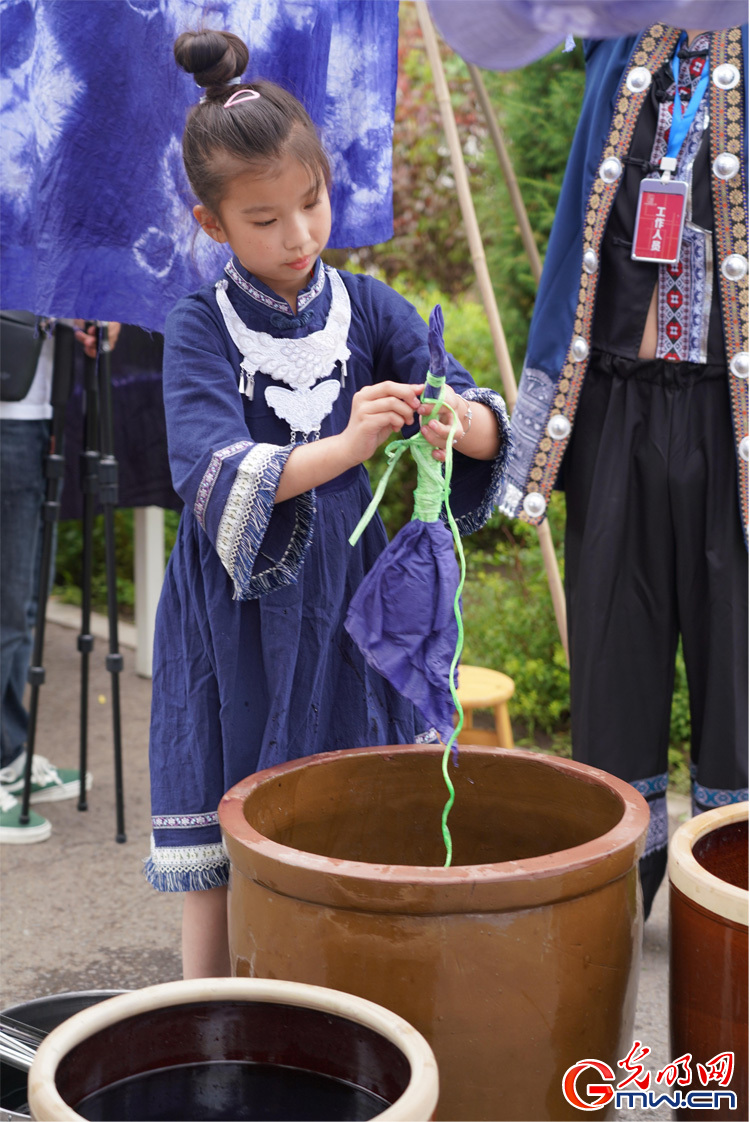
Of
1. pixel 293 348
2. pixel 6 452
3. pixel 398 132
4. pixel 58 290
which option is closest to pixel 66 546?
pixel 6 452

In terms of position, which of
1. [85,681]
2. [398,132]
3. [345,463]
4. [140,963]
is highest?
[398,132]

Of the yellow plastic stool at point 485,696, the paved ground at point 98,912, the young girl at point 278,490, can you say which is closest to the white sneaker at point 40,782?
the paved ground at point 98,912

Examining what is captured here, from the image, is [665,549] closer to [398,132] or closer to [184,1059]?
[184,1059]

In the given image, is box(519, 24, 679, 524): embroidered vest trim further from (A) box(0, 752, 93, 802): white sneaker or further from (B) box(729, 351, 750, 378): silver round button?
(A) box(0, 752, 93, 802): white sneaker

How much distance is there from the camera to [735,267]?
2234 millimetres

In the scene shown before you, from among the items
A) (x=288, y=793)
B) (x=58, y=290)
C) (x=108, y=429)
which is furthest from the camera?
(x=108, y=429)

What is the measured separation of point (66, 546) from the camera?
6582mm

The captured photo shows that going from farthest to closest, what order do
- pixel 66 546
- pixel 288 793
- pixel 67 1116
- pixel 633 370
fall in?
1. pixel 66 546
2. pixel 633 370
3. pixel 288 793
4. pixel 67 1116

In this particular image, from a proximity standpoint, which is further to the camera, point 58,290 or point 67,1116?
point 58,290

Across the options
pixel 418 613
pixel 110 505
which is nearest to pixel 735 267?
pixel 418 613

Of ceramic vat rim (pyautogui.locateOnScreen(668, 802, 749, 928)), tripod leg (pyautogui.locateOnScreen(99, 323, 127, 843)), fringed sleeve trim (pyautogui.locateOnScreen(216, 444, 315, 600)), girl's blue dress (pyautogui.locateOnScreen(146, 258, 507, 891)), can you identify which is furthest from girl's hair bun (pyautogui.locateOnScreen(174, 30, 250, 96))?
tripod leg (pyautogui.locateOnScreen(99, 323, 127, 843))

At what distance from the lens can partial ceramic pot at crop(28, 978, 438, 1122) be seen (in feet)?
3.40

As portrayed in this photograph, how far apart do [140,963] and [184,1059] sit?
59.0 inches

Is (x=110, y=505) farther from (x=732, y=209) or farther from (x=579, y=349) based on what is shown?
(x=732, y=209)
